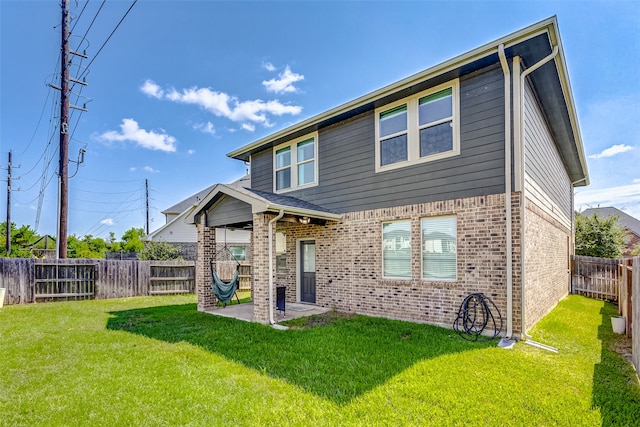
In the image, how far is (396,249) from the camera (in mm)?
7516

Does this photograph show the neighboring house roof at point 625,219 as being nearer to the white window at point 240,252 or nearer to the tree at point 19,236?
the white window at point 240,252

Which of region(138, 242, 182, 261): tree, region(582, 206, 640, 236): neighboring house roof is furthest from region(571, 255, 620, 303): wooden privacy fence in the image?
region(582, 206, 640, 236): neighboring house roof

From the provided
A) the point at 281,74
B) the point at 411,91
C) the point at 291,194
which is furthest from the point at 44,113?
the point at 411,91

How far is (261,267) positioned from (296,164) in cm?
373

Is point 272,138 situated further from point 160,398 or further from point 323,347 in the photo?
point 160,398

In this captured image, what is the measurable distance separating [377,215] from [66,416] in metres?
6.24

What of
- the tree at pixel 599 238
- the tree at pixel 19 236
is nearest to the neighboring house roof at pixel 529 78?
the tree at pixel 599 238

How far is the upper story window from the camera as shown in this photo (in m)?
6.67

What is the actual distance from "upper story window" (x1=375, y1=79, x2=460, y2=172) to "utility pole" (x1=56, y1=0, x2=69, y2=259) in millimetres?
11362

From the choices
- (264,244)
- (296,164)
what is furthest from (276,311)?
(296,164)

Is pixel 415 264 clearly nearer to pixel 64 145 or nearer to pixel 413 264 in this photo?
pixel 413 264

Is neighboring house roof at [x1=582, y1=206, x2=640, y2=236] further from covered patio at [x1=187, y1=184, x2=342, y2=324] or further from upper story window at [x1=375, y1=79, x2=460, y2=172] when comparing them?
covered patio at [x1=187, y1=184, x2=342, y2=324]

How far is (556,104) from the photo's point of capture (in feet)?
25.7

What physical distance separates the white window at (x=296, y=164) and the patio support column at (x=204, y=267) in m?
2.49
